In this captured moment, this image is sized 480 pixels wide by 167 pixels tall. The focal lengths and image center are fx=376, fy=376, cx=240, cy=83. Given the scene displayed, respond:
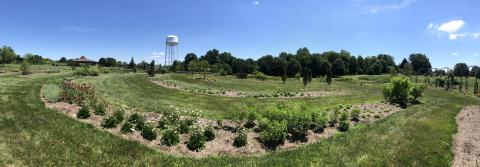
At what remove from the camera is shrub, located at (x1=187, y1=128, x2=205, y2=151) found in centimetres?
1594

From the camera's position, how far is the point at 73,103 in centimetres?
2242

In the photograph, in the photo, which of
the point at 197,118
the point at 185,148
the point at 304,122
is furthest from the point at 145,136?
the point at 304,122

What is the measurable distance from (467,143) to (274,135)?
34.9ft

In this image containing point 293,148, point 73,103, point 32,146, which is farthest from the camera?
point 73,103

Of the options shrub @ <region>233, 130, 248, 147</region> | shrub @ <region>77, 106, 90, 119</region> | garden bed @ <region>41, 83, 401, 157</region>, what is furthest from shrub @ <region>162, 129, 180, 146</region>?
shrub @ <region>77, 106, 90, 119</region>

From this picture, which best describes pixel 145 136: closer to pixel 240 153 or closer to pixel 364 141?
pixel 240 153

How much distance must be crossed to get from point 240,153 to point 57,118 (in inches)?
370

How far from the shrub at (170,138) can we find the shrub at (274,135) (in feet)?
12.9

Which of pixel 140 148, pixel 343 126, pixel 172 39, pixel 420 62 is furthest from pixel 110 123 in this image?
pixel 420 62

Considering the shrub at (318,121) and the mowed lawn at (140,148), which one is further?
the shrub at (318,121)

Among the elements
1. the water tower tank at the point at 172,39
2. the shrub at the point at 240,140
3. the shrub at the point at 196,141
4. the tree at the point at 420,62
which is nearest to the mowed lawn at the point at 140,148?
the shrub at the point at 196,141

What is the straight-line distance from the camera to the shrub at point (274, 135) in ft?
57.1

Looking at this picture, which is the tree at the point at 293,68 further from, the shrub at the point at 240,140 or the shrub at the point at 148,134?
the shrub at the point at 148,134

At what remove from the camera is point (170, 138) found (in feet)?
53.4
